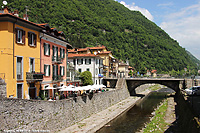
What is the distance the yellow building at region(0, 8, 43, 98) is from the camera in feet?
73.4

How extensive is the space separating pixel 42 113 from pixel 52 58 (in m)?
Result: 12.4

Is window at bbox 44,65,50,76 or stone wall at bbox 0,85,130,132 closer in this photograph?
stone wall at bbox 0,85,130,132

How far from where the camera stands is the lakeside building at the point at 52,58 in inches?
1164

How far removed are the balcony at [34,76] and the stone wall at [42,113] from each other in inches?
187

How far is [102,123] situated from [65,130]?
756 centimetres

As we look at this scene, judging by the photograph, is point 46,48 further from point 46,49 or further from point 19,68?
point 19,68

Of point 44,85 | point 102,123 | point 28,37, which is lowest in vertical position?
point 102,123

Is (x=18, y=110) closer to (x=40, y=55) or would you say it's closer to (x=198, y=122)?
(x=40, y=55)

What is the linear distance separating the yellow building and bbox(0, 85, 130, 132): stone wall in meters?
Answer: 3.89

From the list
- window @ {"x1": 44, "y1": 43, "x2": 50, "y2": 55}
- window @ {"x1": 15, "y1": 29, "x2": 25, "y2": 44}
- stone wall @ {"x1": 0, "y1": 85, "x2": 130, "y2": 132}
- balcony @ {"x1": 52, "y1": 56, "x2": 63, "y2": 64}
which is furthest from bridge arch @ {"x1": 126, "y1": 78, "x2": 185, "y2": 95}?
window @ {"x1": 15, "y1": 29, "x2": 25, "y2": 44}

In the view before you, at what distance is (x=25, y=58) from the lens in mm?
25188

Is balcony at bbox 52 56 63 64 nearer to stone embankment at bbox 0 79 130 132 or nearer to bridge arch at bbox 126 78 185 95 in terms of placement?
stone embankment at bbox 0 79 130 132

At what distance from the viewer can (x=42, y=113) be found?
21.8 meters

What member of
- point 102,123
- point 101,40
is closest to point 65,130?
point 102,123
